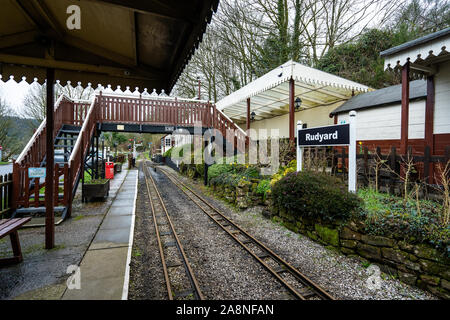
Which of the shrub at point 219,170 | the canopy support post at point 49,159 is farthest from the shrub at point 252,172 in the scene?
the canopy support post at point 49,159

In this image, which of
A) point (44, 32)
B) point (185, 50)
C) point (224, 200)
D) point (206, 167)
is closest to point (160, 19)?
point (185, 50)

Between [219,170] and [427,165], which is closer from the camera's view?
[427,165]

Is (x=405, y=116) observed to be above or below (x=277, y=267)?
above

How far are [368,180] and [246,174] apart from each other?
4.04 m

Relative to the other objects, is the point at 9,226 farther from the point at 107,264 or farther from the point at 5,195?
the point at 5,195

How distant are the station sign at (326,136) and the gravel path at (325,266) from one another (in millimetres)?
2330

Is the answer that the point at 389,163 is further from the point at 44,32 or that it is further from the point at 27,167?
the point at 27,167

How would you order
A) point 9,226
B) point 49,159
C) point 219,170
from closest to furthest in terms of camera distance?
point 9,226, point 49,159, point 219,170

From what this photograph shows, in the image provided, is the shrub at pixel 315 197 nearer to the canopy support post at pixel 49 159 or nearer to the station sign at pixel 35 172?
the canopy support post at pixel 49 159

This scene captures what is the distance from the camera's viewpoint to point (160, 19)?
2.91 meters

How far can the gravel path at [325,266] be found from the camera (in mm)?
3158

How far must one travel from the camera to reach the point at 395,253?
351cm

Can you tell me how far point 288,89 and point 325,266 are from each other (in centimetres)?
808

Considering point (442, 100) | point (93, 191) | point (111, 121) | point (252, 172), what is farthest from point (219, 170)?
point (442, 100)
